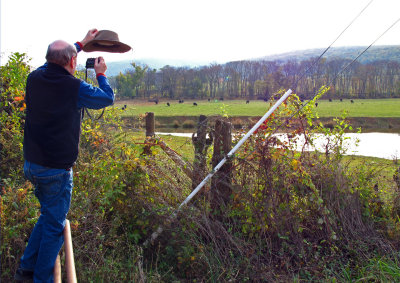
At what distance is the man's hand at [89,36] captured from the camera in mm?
3449

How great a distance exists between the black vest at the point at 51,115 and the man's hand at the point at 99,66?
31 cm

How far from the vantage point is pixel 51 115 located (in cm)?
282

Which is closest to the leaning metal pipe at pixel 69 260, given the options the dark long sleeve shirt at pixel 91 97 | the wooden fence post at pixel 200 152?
the dark long sleeve shirt at pixel 91 97

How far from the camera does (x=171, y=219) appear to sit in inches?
157

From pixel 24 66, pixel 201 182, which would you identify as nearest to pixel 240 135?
pixel 201 182

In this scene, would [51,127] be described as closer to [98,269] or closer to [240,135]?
[98,269]

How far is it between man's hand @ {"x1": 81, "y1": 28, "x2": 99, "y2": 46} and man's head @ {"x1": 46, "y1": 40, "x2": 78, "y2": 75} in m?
0.56

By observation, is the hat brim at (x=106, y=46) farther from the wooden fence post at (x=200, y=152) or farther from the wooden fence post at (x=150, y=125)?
the wooden fence post at (x=150, y=125)

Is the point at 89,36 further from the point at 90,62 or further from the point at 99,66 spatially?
the point at 99,66

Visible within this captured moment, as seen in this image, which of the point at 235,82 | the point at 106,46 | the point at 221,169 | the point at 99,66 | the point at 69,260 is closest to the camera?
the point at 69,260

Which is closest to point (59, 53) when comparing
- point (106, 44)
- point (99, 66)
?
point (99, 66)

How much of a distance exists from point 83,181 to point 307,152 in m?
2.97

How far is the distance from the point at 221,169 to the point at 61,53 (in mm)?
2385

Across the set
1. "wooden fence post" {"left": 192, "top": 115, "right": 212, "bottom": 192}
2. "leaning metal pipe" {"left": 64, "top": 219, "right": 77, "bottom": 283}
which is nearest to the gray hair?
"leaning metal pipe" {"left": 64, "top": 219, "right": 77, "bottom": 283}
